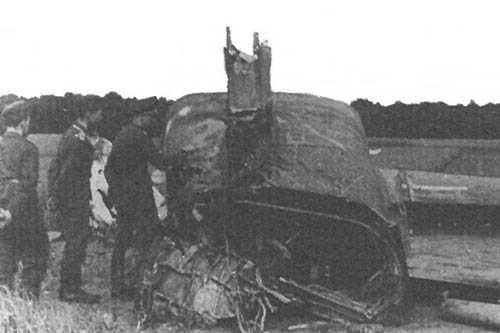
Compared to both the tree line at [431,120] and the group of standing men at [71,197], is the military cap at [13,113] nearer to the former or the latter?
the group of standing men at [71,197]

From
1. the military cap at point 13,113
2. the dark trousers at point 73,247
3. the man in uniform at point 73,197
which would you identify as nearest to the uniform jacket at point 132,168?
the man in uniform at point 73,197

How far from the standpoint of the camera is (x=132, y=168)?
9.80m

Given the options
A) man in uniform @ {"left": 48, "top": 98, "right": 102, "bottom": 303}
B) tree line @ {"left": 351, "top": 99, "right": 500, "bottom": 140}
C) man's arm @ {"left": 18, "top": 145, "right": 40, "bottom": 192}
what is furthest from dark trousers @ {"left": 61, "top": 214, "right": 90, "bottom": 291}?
tree line @ {"left": 351, "top": 99, "right": 500, "bottom": 140}

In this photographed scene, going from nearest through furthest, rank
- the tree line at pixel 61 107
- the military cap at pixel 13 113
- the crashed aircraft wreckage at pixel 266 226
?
the crashed aircraft wreckage at pixel 266 226 → the military cap at pixel 13 113 → the tree line at pixel 61 107

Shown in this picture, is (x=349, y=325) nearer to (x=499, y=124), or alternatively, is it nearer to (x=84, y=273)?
(x=84, y=273)

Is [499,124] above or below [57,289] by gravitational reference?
above

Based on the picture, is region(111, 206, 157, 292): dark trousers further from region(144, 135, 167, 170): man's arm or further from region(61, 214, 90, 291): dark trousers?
region(144, 135, 167, 170): man's arm

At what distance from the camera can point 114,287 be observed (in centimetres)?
973

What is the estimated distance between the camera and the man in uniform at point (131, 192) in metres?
9.72

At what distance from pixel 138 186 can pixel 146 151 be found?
0.39m

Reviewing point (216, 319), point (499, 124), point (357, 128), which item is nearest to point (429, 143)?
point (499, 124)

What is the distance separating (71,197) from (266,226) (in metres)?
2.05

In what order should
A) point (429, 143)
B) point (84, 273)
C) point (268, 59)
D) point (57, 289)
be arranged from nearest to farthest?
1. point (268, 59)
2. point (57, 289)
3. point (84, 273)
4. point (429, 143)

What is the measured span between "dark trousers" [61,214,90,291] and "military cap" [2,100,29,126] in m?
1.16
